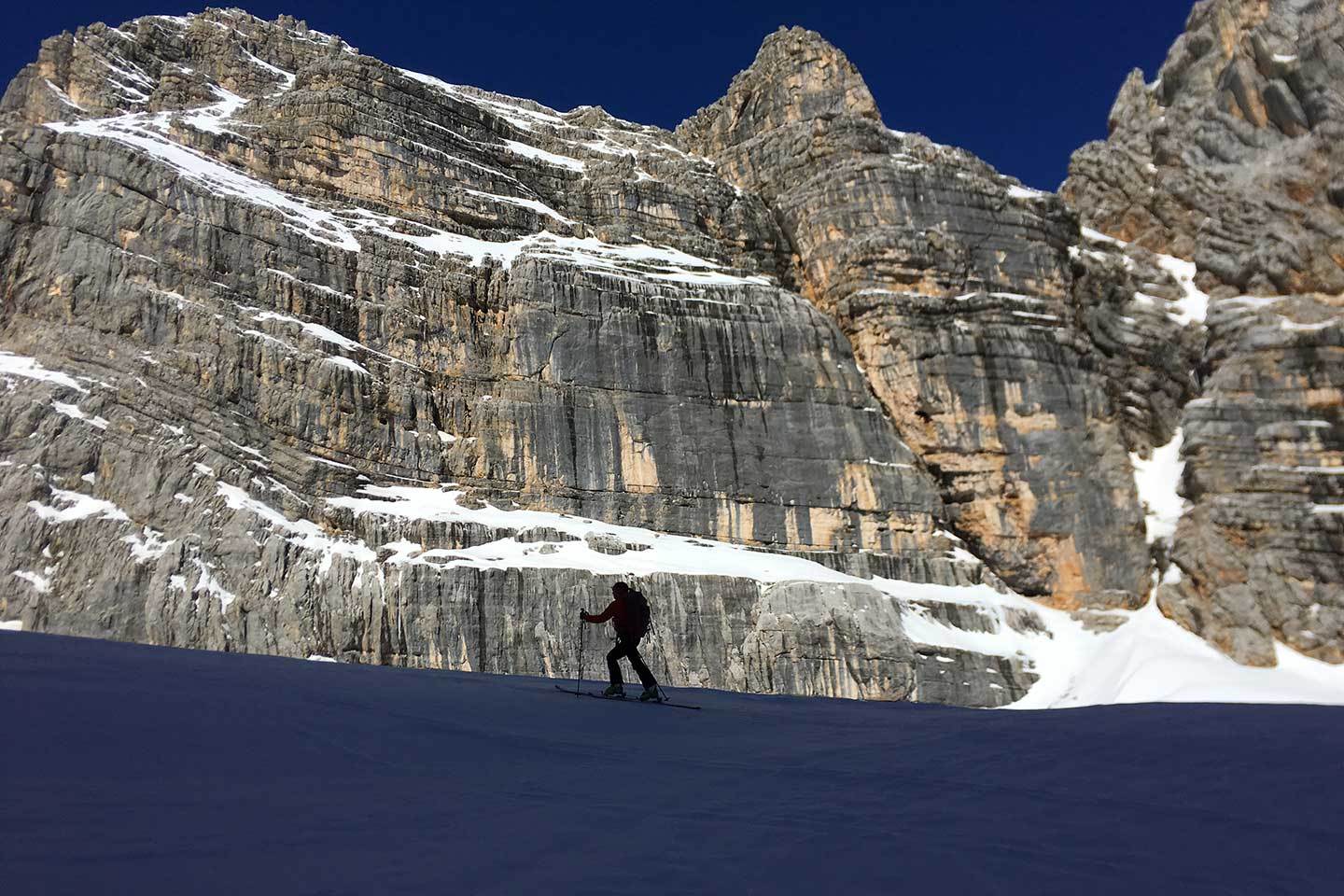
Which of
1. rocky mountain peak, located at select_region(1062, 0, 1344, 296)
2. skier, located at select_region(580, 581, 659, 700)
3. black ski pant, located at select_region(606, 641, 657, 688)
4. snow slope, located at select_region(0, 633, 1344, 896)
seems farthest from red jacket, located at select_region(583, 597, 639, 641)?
rocky mountain peak, located at select_region(1062, 0, 1344, 296)

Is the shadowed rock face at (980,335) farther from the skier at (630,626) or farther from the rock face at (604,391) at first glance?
the skier at (630,626)

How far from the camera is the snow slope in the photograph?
470 centimetres

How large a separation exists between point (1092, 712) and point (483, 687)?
8.59 meters

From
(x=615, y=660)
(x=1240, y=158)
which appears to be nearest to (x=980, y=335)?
(x=1240, y=158)

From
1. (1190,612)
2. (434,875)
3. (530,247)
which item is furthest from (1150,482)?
(434,875)

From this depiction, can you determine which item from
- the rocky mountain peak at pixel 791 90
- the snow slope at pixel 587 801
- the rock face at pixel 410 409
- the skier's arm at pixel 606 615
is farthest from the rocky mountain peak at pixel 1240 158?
the snow slope at pixel 587 801

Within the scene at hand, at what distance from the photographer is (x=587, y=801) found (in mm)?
6324

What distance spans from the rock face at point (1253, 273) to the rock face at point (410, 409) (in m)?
14.0

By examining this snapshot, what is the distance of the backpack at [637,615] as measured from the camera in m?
13.2

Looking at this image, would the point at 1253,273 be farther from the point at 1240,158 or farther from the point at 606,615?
the point at 606,615

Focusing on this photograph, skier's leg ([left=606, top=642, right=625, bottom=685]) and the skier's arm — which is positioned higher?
the skier's arm

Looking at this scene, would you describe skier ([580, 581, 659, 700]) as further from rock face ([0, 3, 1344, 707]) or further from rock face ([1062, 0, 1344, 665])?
rock face ([1062, 0, 1344, 665])

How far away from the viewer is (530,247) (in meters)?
62.9

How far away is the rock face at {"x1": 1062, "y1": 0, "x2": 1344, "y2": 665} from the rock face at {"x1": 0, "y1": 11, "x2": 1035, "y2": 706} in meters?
14.0
